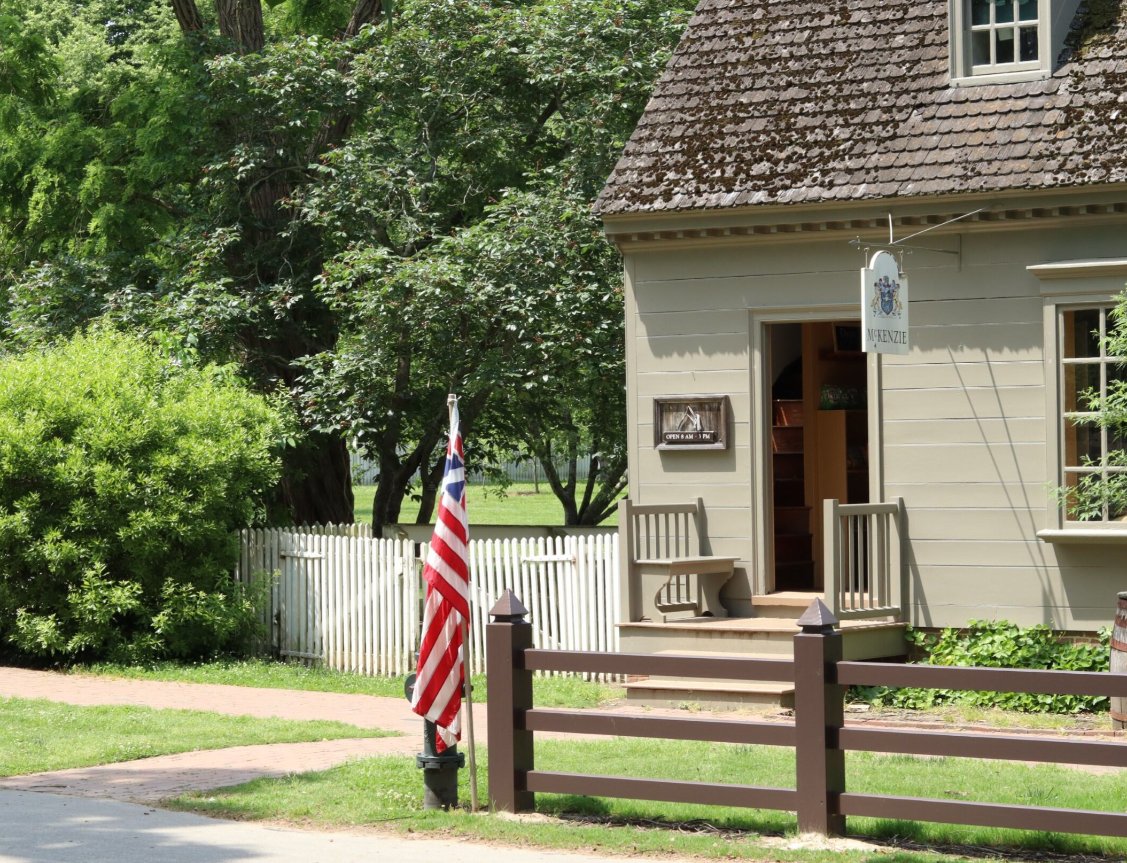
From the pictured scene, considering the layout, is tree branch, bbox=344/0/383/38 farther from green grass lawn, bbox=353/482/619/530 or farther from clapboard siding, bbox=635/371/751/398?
green grass lawn, bbox=353/482/619/530

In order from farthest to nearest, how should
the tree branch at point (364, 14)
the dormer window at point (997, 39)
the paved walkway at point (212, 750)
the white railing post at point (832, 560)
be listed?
the tree branch at point (364, 14) < the dormer window at point (997, 39) < the white railing post at point (832, 560) < the paved walkway at point (212, 750)

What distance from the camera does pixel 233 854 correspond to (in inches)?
307

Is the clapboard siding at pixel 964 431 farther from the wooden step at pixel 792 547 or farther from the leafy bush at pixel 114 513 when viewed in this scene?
the leafy bush at pixel 114 513

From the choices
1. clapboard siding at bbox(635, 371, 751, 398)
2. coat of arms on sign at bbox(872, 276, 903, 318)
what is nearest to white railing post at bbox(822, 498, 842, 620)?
coat of arms on sign at bbox(872, 276, 903, 318)

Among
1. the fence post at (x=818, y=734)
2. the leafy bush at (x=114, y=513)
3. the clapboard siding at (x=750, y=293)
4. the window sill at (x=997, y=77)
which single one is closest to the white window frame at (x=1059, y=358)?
the clapboard siding at (x=750, y=293)

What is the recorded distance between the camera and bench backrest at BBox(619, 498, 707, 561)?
46.0 feet

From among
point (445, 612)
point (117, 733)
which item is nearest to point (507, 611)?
point (445, 612)

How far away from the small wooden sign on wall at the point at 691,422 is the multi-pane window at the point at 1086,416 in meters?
2.96

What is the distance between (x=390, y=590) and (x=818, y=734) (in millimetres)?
8371

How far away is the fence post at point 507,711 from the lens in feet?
28.7

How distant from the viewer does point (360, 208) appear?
18734 mm

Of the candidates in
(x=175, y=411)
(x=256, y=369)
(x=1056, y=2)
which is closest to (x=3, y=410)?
(x=175, y=411)

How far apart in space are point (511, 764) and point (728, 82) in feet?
26.6

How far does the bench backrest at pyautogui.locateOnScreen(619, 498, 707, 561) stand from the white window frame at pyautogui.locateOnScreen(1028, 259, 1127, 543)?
302 centimetres
